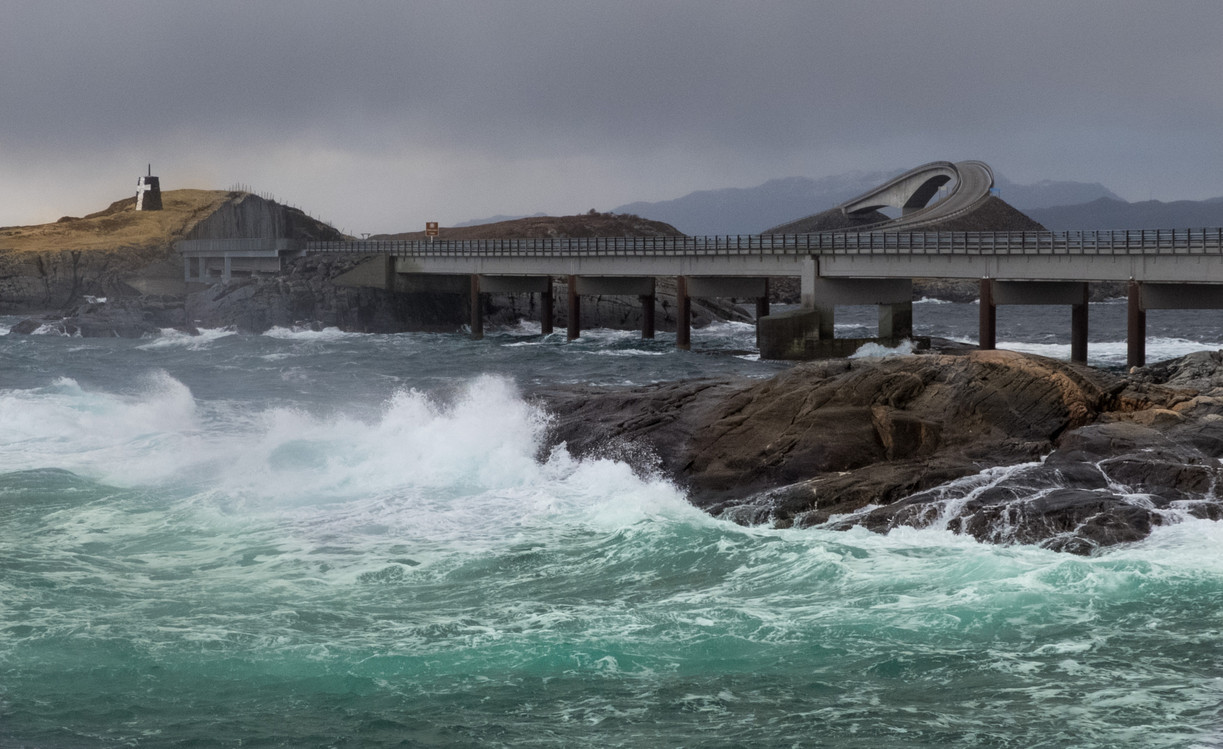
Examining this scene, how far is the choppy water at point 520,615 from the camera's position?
491 inches

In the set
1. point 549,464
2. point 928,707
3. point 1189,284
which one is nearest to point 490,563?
point 549,464

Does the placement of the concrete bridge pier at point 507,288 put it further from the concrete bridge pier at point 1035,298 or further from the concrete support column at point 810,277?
the concrete bridge pier at point 1035,298

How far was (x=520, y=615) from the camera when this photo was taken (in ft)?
52.7

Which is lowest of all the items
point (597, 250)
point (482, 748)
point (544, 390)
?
point (482, 748)

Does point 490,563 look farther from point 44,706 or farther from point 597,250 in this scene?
point 597,250

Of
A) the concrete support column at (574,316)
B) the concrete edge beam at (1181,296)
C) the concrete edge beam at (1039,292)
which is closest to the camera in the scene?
the concrete edge beam at (1181,296)

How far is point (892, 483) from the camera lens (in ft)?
66.4

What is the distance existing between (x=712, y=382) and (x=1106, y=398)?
7.73 meters

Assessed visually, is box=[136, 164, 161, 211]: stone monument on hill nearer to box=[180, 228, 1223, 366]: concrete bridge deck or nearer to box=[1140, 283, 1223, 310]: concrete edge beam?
box=[180, 228, 1223, 366]: concrete bridge deck

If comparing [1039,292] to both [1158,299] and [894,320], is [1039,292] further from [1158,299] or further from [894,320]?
[894,320]

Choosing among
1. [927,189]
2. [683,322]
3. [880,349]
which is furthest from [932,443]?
[927,189]

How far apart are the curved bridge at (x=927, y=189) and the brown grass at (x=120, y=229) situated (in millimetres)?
75718

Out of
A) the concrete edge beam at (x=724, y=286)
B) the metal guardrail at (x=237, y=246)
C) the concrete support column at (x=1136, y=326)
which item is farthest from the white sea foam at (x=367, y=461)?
the metal guardrail at (x=237, y=246)

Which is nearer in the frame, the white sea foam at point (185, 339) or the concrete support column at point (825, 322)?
the concrete support column at point (825, 322)
